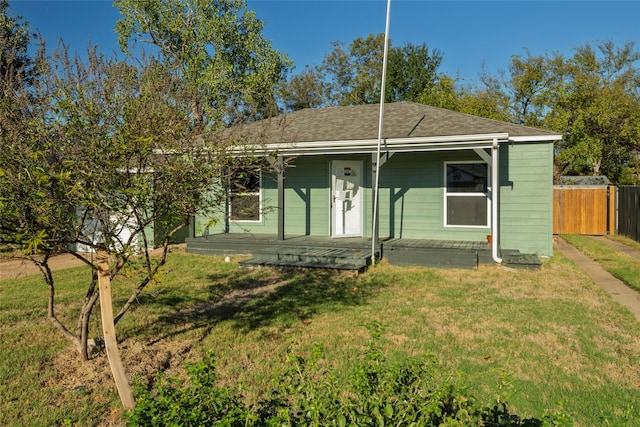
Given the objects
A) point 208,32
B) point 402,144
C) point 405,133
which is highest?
point 208,32

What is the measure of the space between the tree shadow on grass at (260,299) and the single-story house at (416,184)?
1468 millimetres

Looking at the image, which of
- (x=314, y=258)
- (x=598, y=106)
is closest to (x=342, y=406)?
(x=314, y=258)

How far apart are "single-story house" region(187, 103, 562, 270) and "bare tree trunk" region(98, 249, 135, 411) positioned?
5.14m

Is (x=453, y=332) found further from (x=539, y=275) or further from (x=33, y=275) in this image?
(x=33, y=275)

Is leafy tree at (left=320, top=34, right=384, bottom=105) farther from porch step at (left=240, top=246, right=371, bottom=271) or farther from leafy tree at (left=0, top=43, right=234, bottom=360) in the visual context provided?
leafy tree at (left=0, top=43, right=234, bottom=360)

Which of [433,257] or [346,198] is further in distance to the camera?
[346,198]

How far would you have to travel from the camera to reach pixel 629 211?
50.5 ft

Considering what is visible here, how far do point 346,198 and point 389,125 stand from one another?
2140 millimetres

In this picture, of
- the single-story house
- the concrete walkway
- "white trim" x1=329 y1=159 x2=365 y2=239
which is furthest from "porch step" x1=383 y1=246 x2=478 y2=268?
the concrete walkway

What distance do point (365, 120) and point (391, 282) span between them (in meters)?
5.81

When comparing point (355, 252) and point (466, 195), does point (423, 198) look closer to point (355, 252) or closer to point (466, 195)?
point (466, 195)

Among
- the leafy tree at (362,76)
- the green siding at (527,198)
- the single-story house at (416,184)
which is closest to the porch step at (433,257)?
the single-story house at (416,184)

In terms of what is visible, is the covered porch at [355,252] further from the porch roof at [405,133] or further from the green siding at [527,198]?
the porch roof at [405,133]

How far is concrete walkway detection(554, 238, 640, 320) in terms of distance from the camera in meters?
7.08
